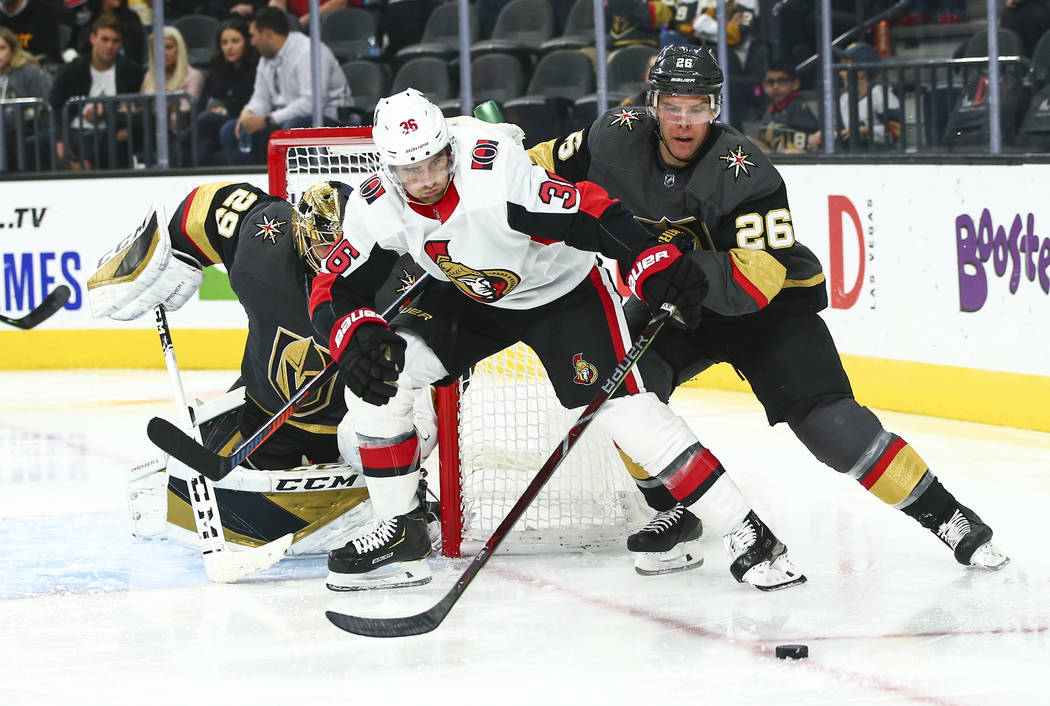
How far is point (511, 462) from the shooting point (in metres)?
3.75

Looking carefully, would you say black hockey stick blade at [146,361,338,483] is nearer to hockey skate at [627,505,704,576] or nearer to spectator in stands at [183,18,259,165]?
hockey skate at [627,505,704,576]

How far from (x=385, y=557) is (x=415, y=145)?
86cm

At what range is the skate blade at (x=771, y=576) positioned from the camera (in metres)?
2.92

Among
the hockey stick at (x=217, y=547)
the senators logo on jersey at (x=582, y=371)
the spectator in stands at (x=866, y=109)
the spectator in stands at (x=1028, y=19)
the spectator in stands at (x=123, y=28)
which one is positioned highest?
the spectator in stands at (x=123, y=28)

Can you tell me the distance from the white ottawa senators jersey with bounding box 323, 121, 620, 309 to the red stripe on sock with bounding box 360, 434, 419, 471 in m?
0.34

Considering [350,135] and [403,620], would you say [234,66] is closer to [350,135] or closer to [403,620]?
[350,135]

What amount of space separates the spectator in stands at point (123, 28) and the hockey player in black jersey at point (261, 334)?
11.3 feet

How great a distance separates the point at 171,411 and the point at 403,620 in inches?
116

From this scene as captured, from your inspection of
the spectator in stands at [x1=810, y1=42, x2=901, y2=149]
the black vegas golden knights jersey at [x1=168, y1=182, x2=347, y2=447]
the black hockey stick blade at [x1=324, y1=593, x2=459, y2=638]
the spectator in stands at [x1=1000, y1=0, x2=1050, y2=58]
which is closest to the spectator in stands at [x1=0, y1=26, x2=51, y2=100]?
the spectator in stands at [x1=810, y1=42, x2=901, y2=149]

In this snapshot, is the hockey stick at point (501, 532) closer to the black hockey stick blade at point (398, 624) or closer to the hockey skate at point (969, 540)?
the black hockey stick blade at point (398, 624)

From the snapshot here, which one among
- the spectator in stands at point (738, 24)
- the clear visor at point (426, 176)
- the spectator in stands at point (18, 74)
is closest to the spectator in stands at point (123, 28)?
the spectator in stands at point (18, 74)

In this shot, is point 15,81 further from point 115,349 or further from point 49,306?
point 49,306

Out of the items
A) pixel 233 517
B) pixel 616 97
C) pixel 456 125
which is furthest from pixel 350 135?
pixel 616 97

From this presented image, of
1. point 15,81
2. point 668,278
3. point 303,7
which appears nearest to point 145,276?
point 668,278
